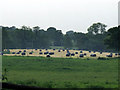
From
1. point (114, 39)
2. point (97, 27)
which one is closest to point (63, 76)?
point (114, 39)

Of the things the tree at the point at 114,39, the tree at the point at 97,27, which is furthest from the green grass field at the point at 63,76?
the tree at the point at 97,27

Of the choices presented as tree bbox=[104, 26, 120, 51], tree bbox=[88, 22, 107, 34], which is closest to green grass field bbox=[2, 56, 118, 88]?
tree bbox=[104, 26, 120, 51]

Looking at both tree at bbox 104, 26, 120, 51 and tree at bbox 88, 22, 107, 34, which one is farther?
tree at bbox 88, 22, 107, 34

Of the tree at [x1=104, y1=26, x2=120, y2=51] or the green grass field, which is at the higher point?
the tree at [x1=104, y1=26, x2=120, y2=51]

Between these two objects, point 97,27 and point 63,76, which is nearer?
point 63,76

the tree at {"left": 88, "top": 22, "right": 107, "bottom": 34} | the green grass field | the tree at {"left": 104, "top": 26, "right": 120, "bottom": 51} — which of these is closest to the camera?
the green grass field

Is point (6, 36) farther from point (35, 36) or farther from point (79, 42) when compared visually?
point (79, 42)

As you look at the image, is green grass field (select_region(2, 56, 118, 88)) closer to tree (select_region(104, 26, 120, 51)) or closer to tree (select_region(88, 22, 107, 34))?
tree (select_region(104, 26, 120, 51))

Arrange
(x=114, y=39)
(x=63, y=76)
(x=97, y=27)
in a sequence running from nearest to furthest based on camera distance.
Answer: (x=63, y=76) < (x=114, y=39) < (x=97, y=27)

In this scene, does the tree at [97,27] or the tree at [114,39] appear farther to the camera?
the tree at [97,27]

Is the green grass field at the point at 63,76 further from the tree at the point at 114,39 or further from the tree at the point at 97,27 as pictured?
the tree at the point at 97,27

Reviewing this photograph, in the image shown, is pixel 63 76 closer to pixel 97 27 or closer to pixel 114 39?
Answer: pixel 114 39

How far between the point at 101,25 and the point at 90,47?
65.2 ft

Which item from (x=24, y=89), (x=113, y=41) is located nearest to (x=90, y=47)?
(x=113, y=41)
